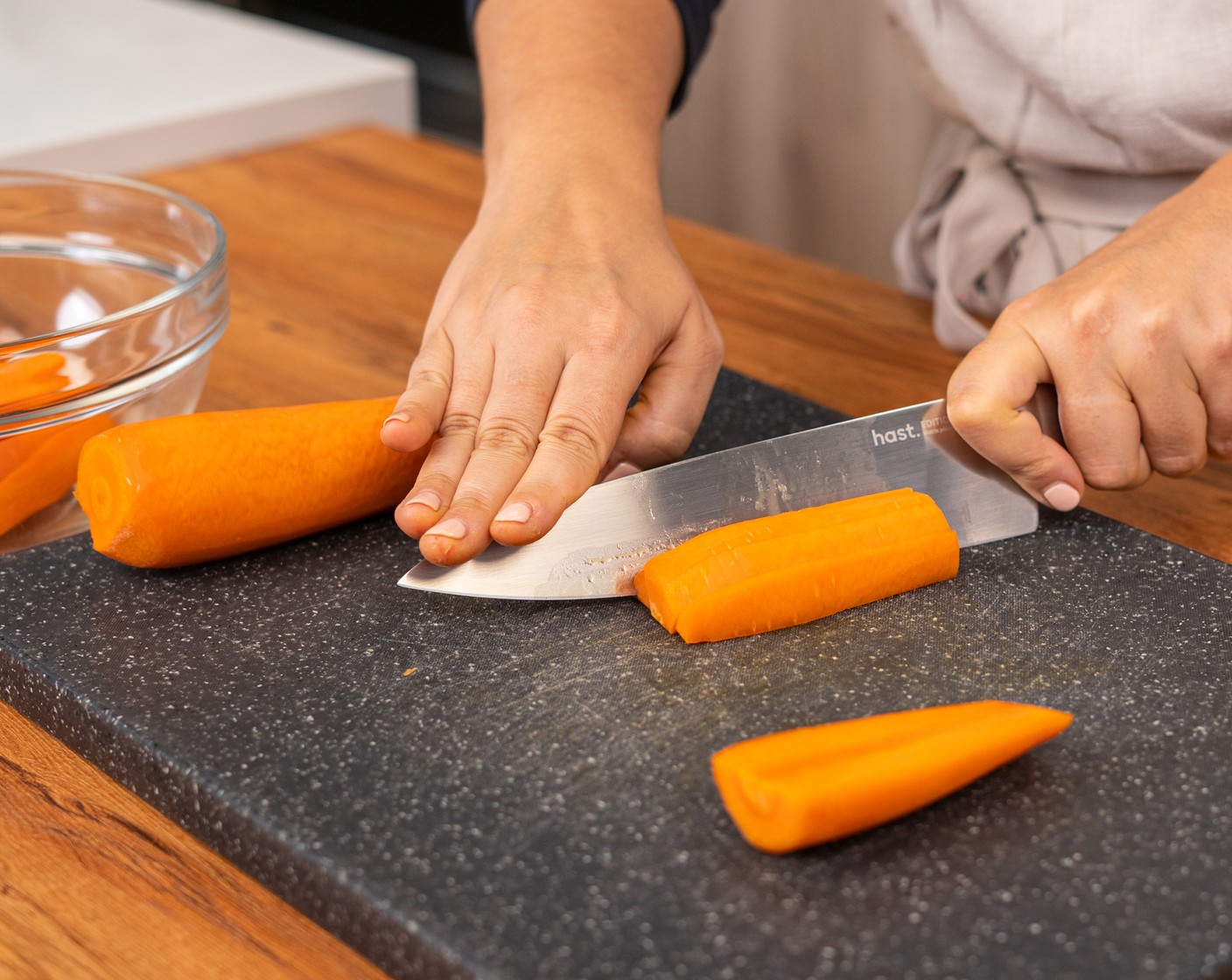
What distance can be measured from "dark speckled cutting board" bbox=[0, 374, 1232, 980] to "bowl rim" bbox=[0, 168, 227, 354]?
0.17 m

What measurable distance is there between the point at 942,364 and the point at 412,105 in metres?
1.33

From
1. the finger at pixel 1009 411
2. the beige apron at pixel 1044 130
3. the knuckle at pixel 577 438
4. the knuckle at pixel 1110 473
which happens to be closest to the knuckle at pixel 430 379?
the knuckle at pixel 577 438

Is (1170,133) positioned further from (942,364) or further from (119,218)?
(119,218)

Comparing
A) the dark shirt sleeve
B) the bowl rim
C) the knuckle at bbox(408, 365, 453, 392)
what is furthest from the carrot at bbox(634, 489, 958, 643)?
the dark shirt sleeve

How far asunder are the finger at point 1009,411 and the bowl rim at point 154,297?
0.61 metres

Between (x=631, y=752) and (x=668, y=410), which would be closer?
(x=631, y=752)

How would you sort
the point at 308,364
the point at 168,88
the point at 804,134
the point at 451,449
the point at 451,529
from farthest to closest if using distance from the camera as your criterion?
the point at 804,134
the point at 168,88
the point at 308,364
the point at 451,449
the point at 451,529

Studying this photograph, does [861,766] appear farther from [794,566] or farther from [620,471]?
[620,471]

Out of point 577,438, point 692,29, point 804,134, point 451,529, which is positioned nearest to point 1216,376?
point 577,438

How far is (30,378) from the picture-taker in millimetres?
974

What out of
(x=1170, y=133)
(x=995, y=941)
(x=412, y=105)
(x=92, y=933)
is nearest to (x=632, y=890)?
(x=995, y=941)

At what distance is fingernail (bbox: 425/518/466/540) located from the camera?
898 millimetres

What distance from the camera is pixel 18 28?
2.61 meters

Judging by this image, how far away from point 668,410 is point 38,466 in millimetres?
504
